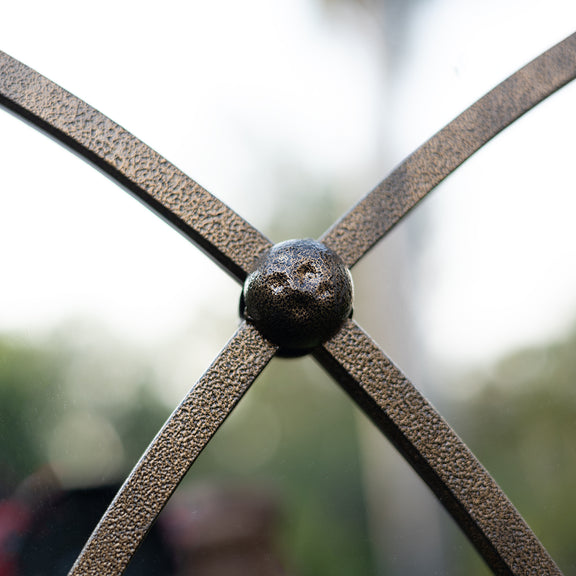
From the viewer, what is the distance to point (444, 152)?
0.40 meters

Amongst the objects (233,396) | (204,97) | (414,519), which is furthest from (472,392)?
(204,97)

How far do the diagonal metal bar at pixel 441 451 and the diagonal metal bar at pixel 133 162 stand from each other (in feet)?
0.30

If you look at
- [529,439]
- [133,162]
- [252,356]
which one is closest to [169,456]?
[252,356]

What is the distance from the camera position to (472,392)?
0.44 metres

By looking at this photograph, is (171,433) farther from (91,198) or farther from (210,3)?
(210,3)

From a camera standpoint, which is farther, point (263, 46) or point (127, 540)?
point (263, 46)

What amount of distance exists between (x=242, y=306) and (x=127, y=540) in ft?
0.52

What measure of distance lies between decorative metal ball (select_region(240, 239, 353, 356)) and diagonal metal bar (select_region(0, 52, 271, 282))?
0.11ft

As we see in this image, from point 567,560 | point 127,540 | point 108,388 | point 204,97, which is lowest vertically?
point 567,560

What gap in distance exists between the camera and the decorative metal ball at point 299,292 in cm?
32

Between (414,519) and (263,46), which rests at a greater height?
(263,46)

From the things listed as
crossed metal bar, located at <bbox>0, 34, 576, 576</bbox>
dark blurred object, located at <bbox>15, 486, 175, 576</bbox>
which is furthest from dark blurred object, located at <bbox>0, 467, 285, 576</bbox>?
crossed metal bar, located at <bbox>0, 34, 576, 576</bbox>

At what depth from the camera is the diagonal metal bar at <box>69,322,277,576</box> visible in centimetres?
32

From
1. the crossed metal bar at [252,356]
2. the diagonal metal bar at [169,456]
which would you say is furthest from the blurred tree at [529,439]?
the diagonal metal bar at [169,456]
